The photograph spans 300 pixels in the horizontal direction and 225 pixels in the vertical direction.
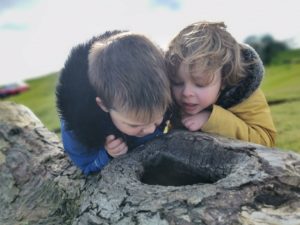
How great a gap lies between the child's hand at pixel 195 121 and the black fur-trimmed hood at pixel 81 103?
0.45 m

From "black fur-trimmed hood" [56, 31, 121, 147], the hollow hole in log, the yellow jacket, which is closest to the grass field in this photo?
"black fur-trimmed hood" [56, 31, 121, 147]

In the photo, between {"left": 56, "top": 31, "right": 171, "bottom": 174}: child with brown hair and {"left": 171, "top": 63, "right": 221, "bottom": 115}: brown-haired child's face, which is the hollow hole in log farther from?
{"left": 171, "top": 63, "right": 221, "bottom": 115}: brown-haired child's face

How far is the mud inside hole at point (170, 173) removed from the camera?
3324 millimetres

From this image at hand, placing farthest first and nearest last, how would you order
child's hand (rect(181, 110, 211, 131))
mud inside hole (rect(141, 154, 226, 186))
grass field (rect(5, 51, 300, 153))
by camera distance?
grass field (rect(5, 51, 300, 153))
child's hand (rect(181, 110, 211, 131))
mud inside hole (rect(141, 154, 226, 186))

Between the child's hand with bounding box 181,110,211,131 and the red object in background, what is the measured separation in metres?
22.4

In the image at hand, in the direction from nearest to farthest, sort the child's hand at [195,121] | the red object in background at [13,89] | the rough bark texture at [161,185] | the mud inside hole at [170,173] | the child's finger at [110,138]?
the rough bark texture at [161,185]
the mud inside hole at [170,173]
the child's finger at [110,138]
the child's hand at [195,121]
the red object in background at [13,89]

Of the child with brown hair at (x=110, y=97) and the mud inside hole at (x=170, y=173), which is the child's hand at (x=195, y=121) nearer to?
the child with brown hair at (x=110, y=97)

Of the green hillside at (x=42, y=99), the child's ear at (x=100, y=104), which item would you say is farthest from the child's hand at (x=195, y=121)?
the green hillside at (x=42, y=99)

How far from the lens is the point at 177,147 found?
338 centimetres

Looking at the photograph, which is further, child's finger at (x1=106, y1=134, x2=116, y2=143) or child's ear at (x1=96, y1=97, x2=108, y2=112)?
child's finger at (x1=106, y1=134, x2=116, y2=143)

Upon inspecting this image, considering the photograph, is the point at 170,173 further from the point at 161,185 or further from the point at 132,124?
the point at 132,124

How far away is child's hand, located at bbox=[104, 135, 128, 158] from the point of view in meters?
3.45

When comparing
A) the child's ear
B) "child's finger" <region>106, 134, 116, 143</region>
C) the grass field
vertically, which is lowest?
the grass field

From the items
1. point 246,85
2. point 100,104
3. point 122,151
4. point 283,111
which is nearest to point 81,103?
point 100,104
